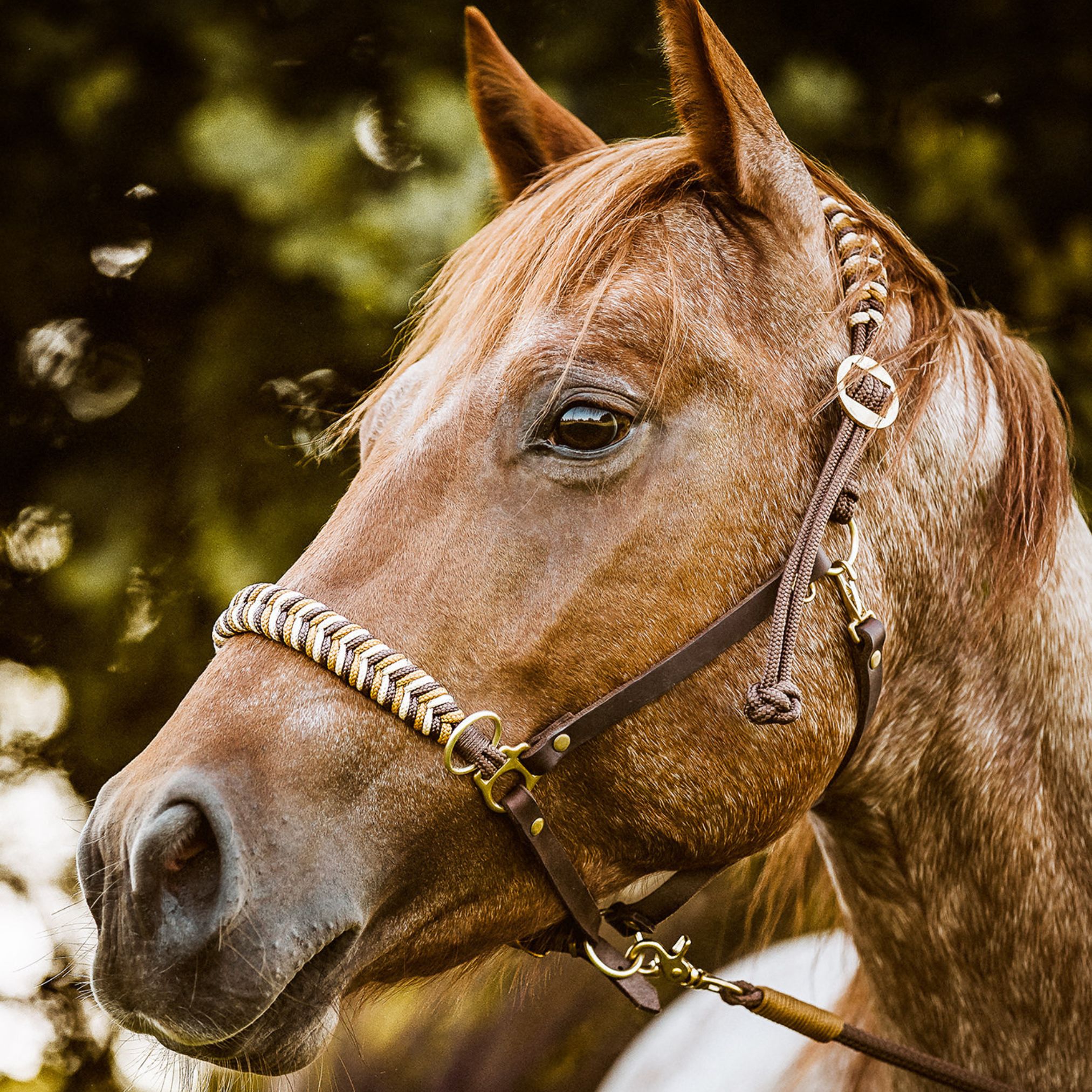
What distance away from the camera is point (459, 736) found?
111 centimetres

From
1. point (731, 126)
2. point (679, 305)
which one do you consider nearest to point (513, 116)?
point (731, 126)

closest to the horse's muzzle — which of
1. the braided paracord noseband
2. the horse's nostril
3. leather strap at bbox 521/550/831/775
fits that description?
the horse's nostril

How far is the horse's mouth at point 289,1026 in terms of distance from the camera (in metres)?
1.08

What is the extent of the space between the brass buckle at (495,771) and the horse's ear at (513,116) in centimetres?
110

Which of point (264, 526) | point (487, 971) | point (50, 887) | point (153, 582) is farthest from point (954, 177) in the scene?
point (50, 887)

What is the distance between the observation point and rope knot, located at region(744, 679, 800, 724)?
1177 mm

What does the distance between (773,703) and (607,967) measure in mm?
433

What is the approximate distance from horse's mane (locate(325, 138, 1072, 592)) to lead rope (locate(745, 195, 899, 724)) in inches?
2.8

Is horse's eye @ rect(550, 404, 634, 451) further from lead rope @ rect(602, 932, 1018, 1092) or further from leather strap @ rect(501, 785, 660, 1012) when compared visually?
lead rope @ rect(602, 932, 1018, 1092)

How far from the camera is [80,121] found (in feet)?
7.18

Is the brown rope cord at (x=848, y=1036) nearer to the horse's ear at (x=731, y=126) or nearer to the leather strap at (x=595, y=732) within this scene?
the leather strap at (x=595, y=732)

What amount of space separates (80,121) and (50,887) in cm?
191

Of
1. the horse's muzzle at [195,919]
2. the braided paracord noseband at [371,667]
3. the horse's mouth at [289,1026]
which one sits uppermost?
the braided paracord noseband at [371,667]

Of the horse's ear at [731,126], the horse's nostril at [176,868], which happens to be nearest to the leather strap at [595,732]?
the horse's nostril at [176,868]
